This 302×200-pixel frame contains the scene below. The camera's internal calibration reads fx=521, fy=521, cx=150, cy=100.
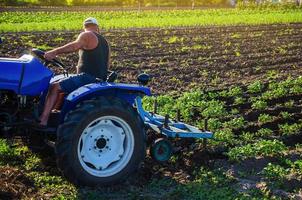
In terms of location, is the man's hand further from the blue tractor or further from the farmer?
the blue tractor

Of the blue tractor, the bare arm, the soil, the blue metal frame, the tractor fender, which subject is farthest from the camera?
the blue metal frame

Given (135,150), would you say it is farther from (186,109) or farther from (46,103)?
(186,109)

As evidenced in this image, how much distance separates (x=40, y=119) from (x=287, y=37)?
17522mm

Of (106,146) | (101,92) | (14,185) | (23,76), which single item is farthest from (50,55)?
(14,185)

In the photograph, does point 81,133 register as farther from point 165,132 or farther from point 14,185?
point 165,132

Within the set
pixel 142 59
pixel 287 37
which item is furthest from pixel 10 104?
pixel 287 37

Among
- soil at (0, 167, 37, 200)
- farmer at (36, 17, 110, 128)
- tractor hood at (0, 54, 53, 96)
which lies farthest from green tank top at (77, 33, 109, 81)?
soil at (0, 167, 37, 200)

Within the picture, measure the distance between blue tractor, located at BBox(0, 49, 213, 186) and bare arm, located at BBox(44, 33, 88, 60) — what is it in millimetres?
144

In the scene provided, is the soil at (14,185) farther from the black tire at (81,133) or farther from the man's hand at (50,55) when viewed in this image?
the man's hand at (50,55)

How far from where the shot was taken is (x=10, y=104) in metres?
5.69

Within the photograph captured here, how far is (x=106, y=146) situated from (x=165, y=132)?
88 centimetres

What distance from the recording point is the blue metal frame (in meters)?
6.23

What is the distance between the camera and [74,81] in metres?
5.75

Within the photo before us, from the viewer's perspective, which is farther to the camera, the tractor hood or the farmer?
the farmer
